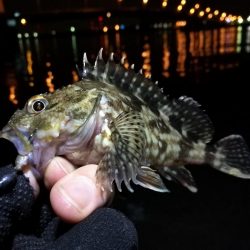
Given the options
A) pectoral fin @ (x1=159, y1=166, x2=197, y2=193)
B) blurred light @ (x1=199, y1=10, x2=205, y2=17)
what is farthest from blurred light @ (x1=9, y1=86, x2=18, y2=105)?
blurred light @ (x1=199, y1=10, x2=205, y2=17)

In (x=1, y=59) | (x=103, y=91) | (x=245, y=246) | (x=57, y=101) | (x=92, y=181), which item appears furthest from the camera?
(x=1, y=59)

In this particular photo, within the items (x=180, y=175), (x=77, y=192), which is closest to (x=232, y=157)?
(x=180, y=175)

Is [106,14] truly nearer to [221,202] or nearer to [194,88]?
[194,88]

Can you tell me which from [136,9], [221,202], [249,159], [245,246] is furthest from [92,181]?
[136,9]

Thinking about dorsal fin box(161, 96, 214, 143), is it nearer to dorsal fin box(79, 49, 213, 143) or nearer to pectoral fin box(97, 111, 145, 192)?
dorsal fin box(79, 49, 213, 143)

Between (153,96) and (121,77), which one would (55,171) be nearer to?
(121,77)

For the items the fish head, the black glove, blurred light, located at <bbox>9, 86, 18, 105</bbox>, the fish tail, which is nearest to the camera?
the black glove
